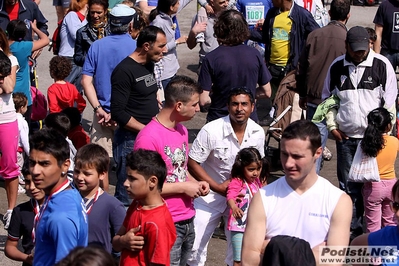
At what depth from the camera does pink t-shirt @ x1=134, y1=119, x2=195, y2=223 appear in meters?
5.92

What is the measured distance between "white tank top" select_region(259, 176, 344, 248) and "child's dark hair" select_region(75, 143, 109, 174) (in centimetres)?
152

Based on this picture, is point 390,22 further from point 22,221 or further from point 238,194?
point 22,221

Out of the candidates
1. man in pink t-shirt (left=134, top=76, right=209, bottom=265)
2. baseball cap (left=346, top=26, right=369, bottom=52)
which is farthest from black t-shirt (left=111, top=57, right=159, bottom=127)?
baseball cap (left=346, top=26, right=369, bottom=52)

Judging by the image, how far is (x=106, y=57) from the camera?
8.21m

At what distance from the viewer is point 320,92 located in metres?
8.77

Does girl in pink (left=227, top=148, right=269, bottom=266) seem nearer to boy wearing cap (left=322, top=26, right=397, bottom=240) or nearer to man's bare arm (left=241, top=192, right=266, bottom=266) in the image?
boy wearing cap (left=322, top=26, right=397, bottom=240)

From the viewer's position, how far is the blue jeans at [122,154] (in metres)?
7.14

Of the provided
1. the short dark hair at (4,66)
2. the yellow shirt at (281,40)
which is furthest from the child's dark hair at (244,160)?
the yellow shirt at (281,40)

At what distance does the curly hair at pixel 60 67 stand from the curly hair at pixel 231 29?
8.82ft

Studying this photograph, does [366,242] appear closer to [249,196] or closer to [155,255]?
[155,255]

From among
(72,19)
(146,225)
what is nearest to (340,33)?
(72,19)

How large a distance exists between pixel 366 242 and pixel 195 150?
2.40 meters

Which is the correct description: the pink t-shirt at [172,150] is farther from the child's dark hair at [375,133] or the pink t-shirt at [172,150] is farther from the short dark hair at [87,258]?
the short dark hair at [87,258]

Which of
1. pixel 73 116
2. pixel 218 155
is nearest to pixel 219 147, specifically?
pixel 218 155
